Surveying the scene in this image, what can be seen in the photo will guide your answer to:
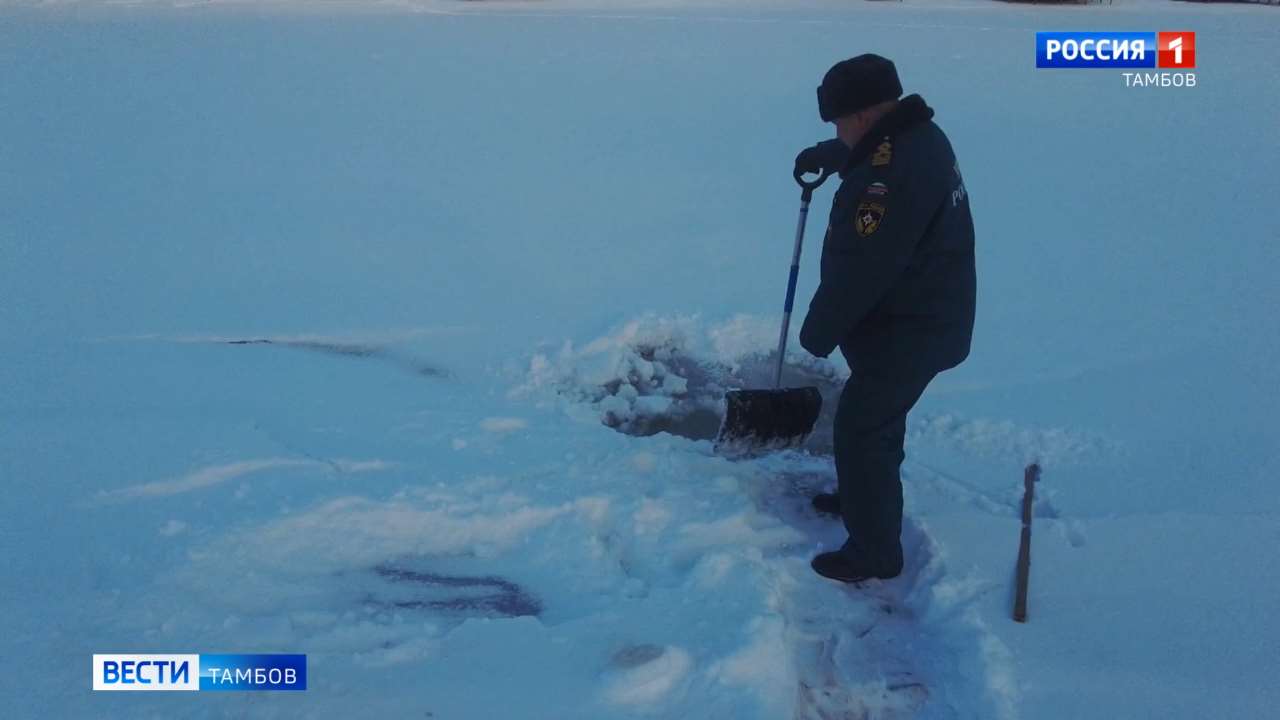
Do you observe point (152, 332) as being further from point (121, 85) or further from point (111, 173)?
point (121, 85)

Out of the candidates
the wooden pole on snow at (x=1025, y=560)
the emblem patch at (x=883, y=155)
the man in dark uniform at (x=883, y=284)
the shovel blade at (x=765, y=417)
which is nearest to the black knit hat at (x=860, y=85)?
the man in dark uniform at (x=883, y=284)

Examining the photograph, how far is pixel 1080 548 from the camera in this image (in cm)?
284

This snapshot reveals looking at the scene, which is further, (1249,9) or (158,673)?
(1249,9)

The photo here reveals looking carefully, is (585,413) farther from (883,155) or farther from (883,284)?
(883,155)

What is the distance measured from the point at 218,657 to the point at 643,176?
4.76 meters

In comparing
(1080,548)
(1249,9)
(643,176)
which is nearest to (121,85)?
(643,176)

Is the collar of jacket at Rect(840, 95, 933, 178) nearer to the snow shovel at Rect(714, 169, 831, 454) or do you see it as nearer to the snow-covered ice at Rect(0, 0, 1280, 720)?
the snow shovel at Rect(714, 169, 831, 454)

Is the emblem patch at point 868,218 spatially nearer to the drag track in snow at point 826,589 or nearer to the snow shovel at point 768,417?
the snow shovel at point 768,417

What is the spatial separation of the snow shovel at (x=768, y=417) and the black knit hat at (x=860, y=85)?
80 centimetres

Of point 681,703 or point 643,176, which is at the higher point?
point 643,176

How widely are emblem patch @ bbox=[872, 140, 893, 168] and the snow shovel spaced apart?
0.88 meters

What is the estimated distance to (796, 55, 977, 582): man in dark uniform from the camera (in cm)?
242

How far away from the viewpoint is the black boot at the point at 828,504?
10.5 feet

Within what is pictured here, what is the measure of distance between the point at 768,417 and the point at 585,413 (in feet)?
2.60
